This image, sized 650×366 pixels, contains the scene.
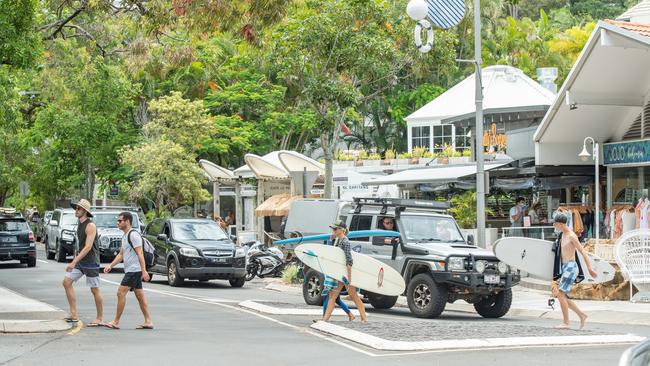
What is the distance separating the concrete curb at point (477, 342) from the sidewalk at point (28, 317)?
4.42 m

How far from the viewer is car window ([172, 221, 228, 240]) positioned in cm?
2873

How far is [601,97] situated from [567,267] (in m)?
13.9

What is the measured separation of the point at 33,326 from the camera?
53.8ft

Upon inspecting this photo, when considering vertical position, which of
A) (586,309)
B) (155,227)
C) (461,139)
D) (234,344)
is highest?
(461,139)

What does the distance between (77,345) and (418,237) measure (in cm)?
838

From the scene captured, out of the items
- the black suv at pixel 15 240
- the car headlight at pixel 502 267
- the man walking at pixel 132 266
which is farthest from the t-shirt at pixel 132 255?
the black suv at pixel 15 240

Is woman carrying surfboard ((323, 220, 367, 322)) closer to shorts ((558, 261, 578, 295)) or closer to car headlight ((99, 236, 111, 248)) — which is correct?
shorts ((558, 261, 578, 295))

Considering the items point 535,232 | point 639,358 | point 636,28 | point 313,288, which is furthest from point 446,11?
point 639,358

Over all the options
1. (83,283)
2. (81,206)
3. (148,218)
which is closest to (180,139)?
(148,218)

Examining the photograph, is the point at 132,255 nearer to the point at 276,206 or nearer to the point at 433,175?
the point at 433,175

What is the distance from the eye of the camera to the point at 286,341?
15383mm

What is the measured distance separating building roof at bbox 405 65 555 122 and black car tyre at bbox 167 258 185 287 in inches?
645

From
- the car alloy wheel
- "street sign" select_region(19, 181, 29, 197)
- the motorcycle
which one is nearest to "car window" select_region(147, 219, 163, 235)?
the motorcycle

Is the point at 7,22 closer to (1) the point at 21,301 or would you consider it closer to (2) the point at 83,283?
(1) the point at 21,301
